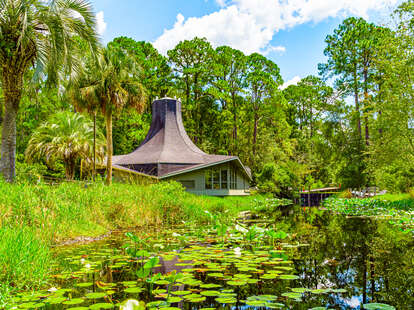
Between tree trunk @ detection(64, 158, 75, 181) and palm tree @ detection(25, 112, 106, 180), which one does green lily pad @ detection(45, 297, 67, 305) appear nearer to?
palm tree @ detection(25, 112, 106, 180)

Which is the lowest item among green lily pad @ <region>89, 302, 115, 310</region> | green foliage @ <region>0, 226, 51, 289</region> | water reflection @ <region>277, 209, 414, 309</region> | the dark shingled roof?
water reflection @ <region>277, 209, 414, 309</region>

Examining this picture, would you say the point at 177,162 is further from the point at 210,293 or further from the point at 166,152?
the point at 210,293

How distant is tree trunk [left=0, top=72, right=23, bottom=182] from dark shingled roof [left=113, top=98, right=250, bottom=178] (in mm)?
10536

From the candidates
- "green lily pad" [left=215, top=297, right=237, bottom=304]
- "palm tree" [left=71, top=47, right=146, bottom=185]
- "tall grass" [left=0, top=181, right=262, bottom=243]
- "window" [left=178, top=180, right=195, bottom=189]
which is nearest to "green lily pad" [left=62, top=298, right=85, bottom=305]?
"green lily pad" [left=215, top=297, right=237, bottom=304]

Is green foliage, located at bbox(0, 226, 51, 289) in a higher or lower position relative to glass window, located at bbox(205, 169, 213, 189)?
lower

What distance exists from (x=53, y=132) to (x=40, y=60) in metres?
11.0

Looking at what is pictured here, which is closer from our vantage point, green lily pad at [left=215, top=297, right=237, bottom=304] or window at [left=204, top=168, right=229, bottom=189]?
green lily pad at [left=215, top=297, right=237, bottom=304]

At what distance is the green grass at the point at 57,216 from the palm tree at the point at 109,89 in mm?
6930

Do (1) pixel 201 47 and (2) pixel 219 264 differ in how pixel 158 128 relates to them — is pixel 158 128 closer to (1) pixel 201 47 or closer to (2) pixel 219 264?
(1) pixel 201 47

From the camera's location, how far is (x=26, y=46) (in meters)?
10.4

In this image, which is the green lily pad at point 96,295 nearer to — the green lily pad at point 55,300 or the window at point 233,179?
the green lily pad at point 55,300

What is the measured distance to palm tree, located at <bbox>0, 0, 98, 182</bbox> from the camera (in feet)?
33.0

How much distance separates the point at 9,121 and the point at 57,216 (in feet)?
17.7

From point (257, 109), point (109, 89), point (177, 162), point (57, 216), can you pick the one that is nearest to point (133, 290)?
point (57, 216)
